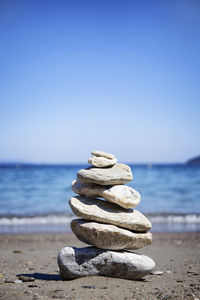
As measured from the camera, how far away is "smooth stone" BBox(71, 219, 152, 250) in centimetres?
609

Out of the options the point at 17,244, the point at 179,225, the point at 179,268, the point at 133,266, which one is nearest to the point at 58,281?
the point at 133,266

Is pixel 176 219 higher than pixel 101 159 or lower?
lower

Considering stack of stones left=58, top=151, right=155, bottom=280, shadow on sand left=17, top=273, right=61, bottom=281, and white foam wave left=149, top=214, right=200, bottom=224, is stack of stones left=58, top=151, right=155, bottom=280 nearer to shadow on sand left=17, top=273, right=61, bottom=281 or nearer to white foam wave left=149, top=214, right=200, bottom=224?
shadow on sand left=17, top=273, right=61, bottom=281

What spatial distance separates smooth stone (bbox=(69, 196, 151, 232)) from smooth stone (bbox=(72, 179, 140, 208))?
207 mm

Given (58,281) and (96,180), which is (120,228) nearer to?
(96,180)

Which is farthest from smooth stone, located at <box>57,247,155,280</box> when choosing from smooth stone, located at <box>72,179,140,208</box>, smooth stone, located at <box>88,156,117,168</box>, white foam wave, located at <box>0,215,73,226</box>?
white foam wave, located at <box>0,215,73,226</box>

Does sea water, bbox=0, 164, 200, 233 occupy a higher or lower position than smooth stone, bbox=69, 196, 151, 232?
lower

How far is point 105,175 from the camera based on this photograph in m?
6.25

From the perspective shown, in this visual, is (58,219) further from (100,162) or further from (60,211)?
(100,162)

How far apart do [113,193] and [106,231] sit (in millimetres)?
692

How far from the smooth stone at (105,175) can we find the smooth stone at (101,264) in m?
1.29

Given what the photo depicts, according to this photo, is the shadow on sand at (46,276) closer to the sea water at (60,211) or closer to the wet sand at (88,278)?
the wet sand at (88,278)

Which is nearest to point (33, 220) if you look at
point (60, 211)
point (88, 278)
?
point (60, 211)

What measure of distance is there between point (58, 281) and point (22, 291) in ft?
2.78
